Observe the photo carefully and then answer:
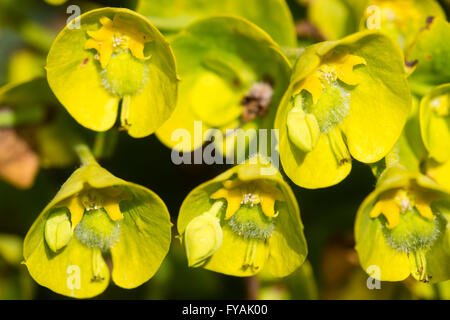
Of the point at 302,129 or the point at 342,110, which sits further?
the point at 342,110

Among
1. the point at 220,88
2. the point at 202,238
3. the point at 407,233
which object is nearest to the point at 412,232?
the point at 407,233

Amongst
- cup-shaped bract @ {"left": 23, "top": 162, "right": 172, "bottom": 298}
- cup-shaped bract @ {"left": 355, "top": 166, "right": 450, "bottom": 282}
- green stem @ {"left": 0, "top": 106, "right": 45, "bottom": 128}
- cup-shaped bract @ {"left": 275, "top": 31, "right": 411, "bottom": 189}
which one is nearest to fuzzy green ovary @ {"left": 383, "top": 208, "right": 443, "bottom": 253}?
cup-shaped bract @ {"left": 355, "top": 166, "right": 450, "bottom": 282}

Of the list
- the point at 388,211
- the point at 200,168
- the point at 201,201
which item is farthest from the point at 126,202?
the point at 388,211

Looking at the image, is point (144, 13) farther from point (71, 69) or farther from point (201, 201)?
point (201, 201)

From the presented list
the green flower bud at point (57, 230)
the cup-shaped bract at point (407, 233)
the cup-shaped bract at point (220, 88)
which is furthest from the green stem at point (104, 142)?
the cup-shaped bract at point (407, 233)

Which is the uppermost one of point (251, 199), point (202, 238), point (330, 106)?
point (330, 106)

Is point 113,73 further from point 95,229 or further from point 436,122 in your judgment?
point 436,122

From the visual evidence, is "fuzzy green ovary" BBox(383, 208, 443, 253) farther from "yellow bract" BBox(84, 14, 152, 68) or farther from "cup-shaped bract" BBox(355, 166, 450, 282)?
"yellow bract" BBox(84, 14, 152, 68)

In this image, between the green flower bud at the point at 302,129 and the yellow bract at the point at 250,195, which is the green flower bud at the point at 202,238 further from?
the green flower bud at the point at 302,129
